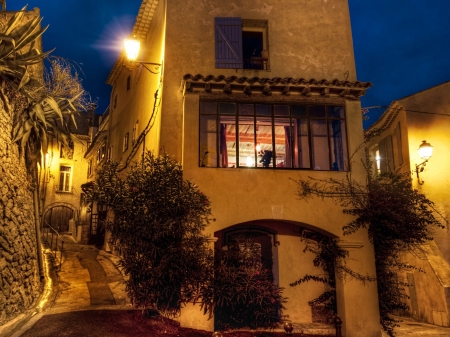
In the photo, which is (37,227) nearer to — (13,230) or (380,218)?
(13,230)

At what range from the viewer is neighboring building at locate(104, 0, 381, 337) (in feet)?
37.4

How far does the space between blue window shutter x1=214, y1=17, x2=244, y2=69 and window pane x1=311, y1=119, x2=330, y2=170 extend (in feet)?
10.1

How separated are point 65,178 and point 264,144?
25.4 m

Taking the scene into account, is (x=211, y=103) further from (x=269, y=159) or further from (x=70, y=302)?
(x=70, y=302)

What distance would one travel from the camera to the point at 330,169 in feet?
39.5

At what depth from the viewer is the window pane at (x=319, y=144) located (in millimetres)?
12766

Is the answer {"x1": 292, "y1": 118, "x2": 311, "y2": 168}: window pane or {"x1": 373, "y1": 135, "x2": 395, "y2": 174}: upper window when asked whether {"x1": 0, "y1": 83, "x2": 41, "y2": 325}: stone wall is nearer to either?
{"x1": 292, "y1": 118, "x2": 311, "y2": 168}: window pane

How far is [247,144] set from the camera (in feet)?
42.8

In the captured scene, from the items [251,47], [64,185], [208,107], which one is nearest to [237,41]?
[251,47]

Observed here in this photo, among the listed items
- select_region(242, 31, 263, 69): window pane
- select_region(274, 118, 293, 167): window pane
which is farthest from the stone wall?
select_region(274, 118, 293, 167): window pane

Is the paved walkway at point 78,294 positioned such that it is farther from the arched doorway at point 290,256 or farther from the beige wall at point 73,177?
the beige wall at point 73,177

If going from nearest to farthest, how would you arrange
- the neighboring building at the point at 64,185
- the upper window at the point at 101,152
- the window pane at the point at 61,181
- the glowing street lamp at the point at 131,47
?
the glowing street lamp at the point at 131,47 → the upper window at the point at 101,152 → the neighboring building at the point at 64,185 → the window pane at the point at 61,181

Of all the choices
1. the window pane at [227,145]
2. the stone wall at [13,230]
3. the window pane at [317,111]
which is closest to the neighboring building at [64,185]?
the stone wall at [13,230]

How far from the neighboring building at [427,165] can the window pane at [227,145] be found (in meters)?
7.65
